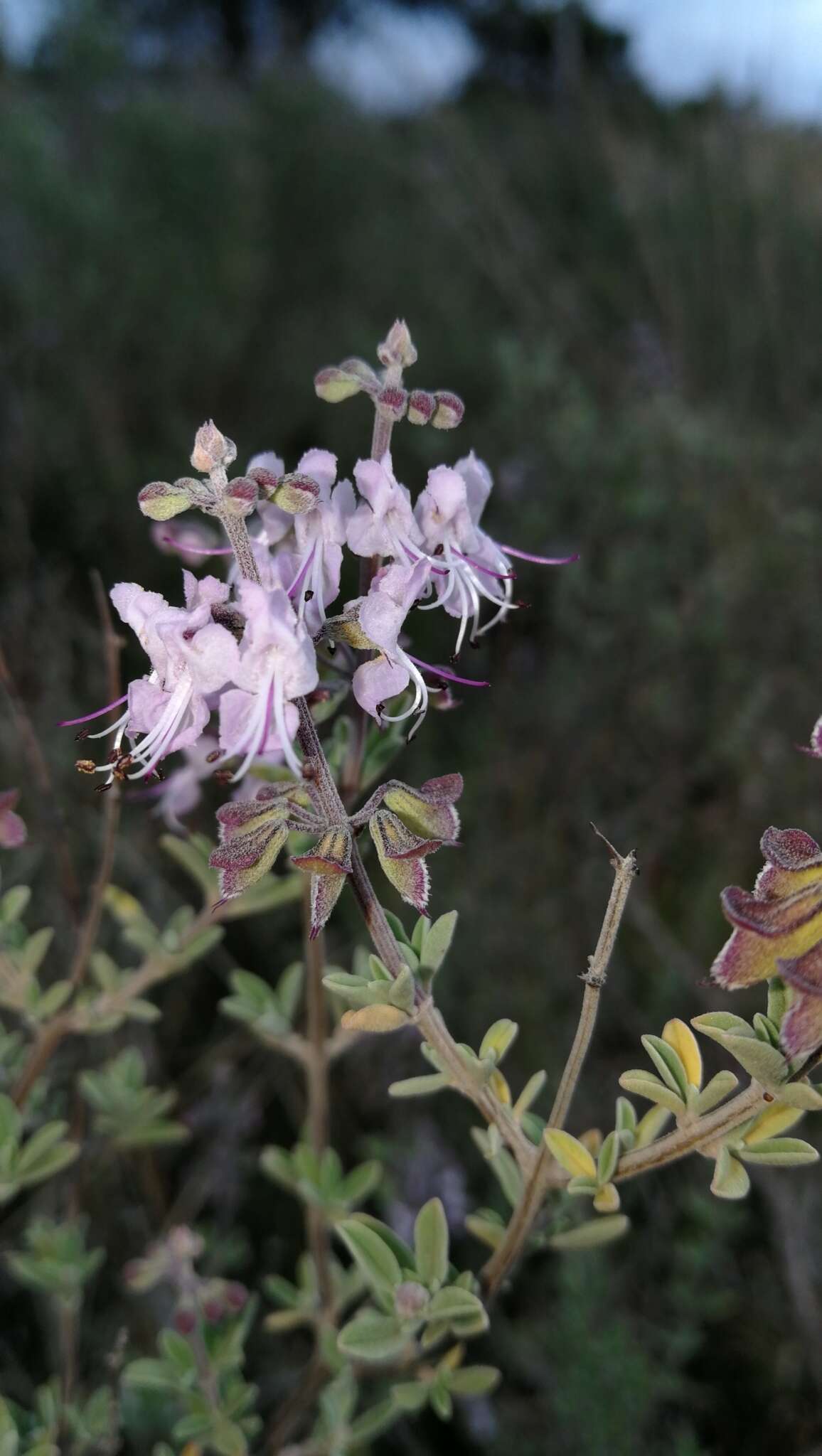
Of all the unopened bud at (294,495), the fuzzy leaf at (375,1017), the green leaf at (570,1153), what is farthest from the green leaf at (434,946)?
the unopened bud at (294,495)

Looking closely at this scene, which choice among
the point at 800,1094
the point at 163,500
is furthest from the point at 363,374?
the point at 800,1094

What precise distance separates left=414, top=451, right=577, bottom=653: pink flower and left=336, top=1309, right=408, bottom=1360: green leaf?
78 centimetres

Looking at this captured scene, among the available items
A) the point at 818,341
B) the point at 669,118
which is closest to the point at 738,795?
the point at 818,341

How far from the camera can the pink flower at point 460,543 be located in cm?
111

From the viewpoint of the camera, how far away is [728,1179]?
96cm

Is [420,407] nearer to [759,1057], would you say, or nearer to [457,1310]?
[759,1057]

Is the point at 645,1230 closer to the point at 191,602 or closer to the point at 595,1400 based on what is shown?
the point at 595,1400

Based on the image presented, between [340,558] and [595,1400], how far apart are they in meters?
1.70

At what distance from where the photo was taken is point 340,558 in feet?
3.67

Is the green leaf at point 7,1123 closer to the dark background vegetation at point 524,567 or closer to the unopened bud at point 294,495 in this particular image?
the dark background vegetation at point 524,567

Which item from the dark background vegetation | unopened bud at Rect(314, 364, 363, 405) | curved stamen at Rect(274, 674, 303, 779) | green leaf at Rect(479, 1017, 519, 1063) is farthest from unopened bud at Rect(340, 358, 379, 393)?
the dark background vegetation

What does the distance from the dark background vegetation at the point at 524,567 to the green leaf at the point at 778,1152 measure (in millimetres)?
1188

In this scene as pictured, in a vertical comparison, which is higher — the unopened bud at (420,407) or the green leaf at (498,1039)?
the unopened bud at (420,407)

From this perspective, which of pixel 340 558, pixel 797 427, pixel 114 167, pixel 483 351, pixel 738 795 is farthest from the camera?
pixel 114 167
